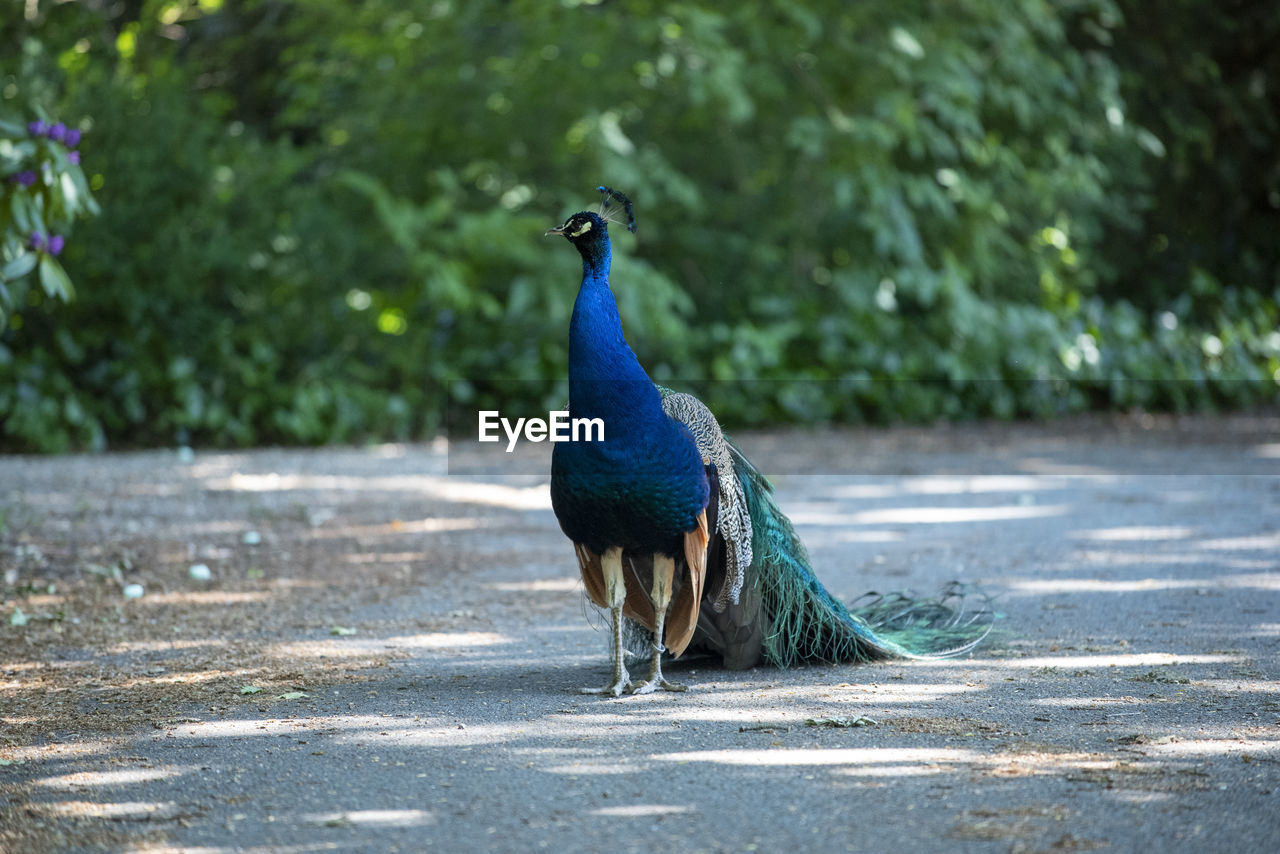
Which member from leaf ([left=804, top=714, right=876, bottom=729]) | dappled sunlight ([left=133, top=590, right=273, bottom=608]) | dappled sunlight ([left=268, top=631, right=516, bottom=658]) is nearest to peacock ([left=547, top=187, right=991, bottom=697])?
leaf ([left=804, top=714, right=876, bottom=729])

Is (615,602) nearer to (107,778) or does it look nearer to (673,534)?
(673,534)

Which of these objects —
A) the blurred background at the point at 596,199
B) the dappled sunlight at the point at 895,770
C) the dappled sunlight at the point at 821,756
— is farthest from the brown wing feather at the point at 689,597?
the blurred background at the point at 596,199

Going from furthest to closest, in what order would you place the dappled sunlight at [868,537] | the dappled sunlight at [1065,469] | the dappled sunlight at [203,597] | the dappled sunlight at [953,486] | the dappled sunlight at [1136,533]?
the dappled sunlight at [1065,469] → the dappled sunlight at [953,486] → the dappled sunlight at [868,537] → the dappled sunlight at [1136,533] → the dappled sunlight at [203,597]

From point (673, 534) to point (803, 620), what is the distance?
0.76m

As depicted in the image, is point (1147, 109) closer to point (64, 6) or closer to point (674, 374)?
point (674, 374)

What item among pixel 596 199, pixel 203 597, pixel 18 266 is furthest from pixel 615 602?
pixel 596 199

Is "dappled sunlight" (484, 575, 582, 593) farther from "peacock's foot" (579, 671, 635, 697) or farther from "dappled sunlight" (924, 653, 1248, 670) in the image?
"dappled sunlight" (924, 653, 1248, 670)

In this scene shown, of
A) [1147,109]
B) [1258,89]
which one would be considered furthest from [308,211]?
[1258,89]

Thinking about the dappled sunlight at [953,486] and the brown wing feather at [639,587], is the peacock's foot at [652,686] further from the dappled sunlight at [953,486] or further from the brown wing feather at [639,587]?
the dappled sunlight at [953,486]

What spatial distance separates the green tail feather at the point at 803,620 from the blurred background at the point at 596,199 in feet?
24.2

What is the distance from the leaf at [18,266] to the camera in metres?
5.95

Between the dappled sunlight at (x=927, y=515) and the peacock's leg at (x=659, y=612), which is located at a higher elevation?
the dappled sunlight at (x=927, y=515)

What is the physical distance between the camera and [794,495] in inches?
372

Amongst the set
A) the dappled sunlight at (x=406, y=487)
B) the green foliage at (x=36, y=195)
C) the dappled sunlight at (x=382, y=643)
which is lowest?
the dappled sunlight at (x=382, y=643)
